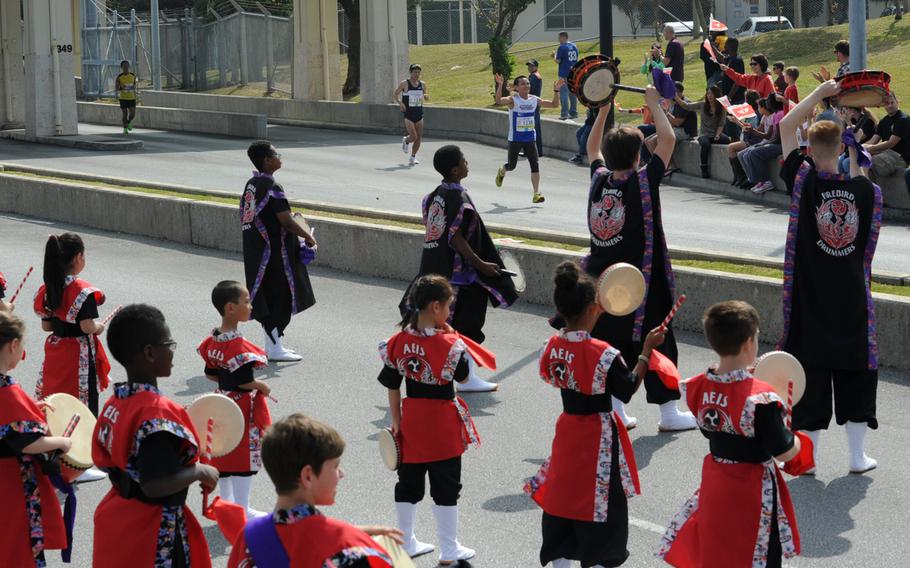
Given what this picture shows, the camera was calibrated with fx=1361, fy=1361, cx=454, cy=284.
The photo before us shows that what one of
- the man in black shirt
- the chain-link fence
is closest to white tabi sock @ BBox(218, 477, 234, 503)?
the man in black shirt

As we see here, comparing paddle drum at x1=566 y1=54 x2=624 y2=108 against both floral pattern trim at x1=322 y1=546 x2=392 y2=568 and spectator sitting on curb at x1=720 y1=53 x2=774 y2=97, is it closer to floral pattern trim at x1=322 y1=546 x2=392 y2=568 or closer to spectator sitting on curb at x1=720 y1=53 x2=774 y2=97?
floral pattern trim at x1=322 y1=546 x2=392 y2=568

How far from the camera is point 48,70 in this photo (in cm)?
3234

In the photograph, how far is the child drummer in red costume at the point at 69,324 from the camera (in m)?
8.32

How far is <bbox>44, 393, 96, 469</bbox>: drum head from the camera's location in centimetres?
570

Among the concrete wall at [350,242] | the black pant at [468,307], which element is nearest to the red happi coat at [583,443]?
the black pant at [468,307]

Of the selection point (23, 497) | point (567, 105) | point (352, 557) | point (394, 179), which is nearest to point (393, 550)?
point (352, 557)

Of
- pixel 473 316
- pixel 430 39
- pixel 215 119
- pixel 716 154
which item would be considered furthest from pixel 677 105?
pixel 430 39

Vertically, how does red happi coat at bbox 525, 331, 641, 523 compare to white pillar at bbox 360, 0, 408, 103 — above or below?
below

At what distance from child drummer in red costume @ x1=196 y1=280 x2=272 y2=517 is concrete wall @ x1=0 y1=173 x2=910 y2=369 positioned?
516 cm

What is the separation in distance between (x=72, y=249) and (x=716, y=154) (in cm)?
1564

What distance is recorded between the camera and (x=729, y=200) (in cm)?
2111

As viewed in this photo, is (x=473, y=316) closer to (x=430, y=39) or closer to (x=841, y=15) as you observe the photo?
(x=841, y=15)

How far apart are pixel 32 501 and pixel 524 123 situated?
15.8 metres

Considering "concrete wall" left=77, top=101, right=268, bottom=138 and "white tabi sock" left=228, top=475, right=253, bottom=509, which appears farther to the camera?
"concrete wall" left=77, top=101, right=268, bottom=138
